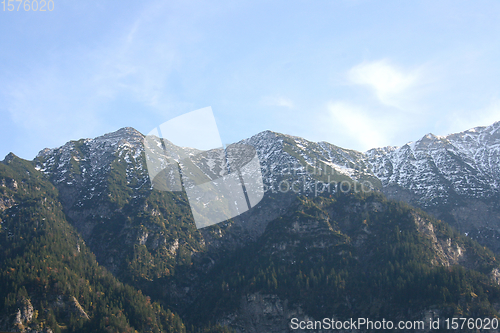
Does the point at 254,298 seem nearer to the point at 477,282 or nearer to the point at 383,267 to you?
the point at 383,267

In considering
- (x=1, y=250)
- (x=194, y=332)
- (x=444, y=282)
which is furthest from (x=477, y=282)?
(x=1, y=250)

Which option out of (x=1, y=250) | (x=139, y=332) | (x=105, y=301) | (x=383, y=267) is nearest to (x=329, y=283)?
(x=383, y=267)

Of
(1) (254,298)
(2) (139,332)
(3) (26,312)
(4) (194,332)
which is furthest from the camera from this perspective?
→ (1) (254,298)

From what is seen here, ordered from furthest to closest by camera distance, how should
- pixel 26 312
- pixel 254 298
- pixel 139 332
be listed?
pixel 254 298, pixel 139 332, pixel 26 312

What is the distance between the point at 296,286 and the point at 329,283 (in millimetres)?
14855

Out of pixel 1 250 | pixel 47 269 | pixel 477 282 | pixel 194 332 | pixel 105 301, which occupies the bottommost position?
pixel 477 282

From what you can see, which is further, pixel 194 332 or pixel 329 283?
pixel 329 283

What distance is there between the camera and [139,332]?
15712 centimetres

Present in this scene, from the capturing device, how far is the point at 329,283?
187 meters

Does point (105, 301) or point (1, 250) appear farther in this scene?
point (1, 250)

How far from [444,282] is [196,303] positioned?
108859 millimetres

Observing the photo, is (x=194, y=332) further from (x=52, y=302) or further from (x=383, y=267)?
(x=383, y=267)

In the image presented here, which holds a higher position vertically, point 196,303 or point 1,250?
point 1,250

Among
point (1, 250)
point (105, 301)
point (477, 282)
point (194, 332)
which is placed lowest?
point (477, 282)
